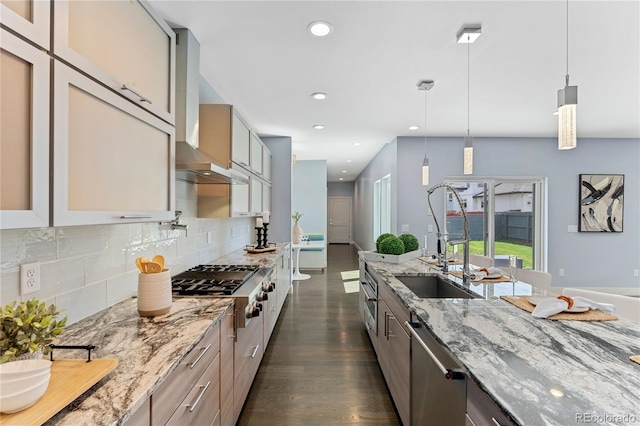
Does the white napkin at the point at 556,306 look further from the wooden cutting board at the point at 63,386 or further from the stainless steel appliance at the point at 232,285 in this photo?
the wooden cutting board at the point at 63,386

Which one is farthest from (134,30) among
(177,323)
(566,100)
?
(566,100)

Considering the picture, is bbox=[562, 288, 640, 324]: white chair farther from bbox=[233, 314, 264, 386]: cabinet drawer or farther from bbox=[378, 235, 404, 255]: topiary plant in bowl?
bbox=[233, 314, 264, 386]: cabinet drawer

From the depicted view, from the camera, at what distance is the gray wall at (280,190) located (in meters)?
5.05

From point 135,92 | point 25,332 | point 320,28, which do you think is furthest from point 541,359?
point 320,28

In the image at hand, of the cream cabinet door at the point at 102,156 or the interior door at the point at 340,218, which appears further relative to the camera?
the interior door at the point at 340,218

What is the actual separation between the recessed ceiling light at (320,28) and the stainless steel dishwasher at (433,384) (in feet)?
6.47

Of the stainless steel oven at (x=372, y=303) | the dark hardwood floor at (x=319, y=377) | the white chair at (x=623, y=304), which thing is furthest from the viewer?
the stainless steel oven at (x=372, y=303)

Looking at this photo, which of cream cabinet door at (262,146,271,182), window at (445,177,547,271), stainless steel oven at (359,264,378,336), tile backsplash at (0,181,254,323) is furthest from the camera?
window at (445,177,547,271)

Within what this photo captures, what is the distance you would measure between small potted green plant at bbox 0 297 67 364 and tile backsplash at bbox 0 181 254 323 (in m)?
0.36

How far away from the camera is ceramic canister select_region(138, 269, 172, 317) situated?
1.39m

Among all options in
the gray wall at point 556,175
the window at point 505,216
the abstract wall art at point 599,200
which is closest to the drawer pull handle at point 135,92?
the gray wall at point 556,175

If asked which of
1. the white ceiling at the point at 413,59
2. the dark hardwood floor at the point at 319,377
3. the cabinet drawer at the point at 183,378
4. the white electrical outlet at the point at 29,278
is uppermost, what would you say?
the white ceiling at the point at 413,59

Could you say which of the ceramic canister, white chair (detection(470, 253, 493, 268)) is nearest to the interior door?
white chair (detection(470, 253, 493, 268))

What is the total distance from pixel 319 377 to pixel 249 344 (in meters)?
0.76
